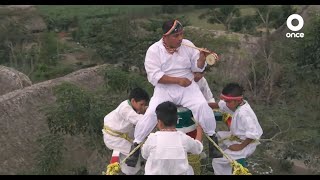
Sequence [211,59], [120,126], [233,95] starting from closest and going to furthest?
1. [211,59]
2. [233,95]
3. [120,126]

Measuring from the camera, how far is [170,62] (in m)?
5.41

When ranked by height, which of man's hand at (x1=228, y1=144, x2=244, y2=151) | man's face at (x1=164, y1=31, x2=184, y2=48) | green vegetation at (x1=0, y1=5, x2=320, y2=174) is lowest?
green vegetation at (x1=0, y1=5, x2=320, y2=174)

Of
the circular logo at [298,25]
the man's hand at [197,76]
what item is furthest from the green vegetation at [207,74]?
the man's hand at [197,76]

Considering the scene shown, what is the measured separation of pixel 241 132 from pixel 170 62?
96cm

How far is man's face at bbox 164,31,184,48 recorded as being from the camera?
5309 millimetres

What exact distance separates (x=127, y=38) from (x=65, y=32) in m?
10.00

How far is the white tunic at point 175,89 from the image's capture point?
5.25 m

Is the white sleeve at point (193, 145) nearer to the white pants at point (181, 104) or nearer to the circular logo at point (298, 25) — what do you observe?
the white pants at point (181, 104)

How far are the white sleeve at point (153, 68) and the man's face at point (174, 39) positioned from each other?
0.55ft

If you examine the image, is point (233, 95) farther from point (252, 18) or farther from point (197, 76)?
point (252, 18)

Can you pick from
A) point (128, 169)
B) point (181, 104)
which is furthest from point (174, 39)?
point (128, 169)

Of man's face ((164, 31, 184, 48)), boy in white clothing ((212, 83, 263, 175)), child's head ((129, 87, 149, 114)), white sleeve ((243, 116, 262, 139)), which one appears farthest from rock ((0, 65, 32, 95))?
white sleeve ((243, 116, 262, 139))

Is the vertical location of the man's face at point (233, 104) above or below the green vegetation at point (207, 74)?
above

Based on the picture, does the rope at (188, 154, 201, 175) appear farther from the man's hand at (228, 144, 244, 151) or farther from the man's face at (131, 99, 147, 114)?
the man's face at (131, 99, 147, 114)
